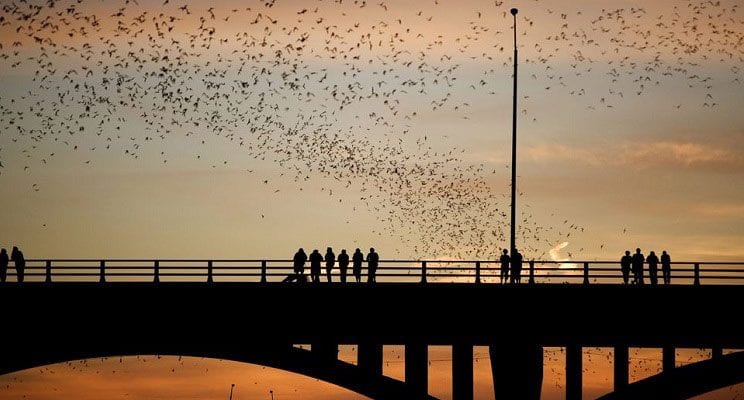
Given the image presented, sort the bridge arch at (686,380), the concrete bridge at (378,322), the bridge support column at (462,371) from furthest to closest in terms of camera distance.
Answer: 1. the bridge arch at (686,380)
2. the concrete bridge at (378,322)
3. the bridge support column at (462,371)

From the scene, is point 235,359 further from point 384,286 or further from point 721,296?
point 721,296

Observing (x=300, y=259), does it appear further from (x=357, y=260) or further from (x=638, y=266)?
(x=638, y=266)

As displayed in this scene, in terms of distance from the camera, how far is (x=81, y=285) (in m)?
45.5

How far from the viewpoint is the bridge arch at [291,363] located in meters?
44.5

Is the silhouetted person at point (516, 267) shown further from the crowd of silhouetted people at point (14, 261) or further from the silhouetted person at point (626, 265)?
the crowd of silhouetted people at point (14, 261)

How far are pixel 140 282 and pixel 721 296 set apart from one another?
53.3ft

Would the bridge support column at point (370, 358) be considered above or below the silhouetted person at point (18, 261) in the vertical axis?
below

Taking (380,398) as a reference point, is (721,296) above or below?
above

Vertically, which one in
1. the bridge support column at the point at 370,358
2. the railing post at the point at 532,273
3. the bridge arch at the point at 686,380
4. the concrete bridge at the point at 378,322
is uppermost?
the railing post at the point at 532,273

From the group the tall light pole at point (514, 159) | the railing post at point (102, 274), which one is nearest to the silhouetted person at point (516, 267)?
the tall light pole at point (514, 159)

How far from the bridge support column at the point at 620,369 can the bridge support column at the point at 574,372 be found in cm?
133

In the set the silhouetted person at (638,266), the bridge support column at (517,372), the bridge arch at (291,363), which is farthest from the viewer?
the silhouetted person at (638,266)

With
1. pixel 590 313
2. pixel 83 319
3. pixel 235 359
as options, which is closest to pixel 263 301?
pixel 235 359

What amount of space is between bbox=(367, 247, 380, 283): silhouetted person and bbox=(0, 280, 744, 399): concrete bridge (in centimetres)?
192
